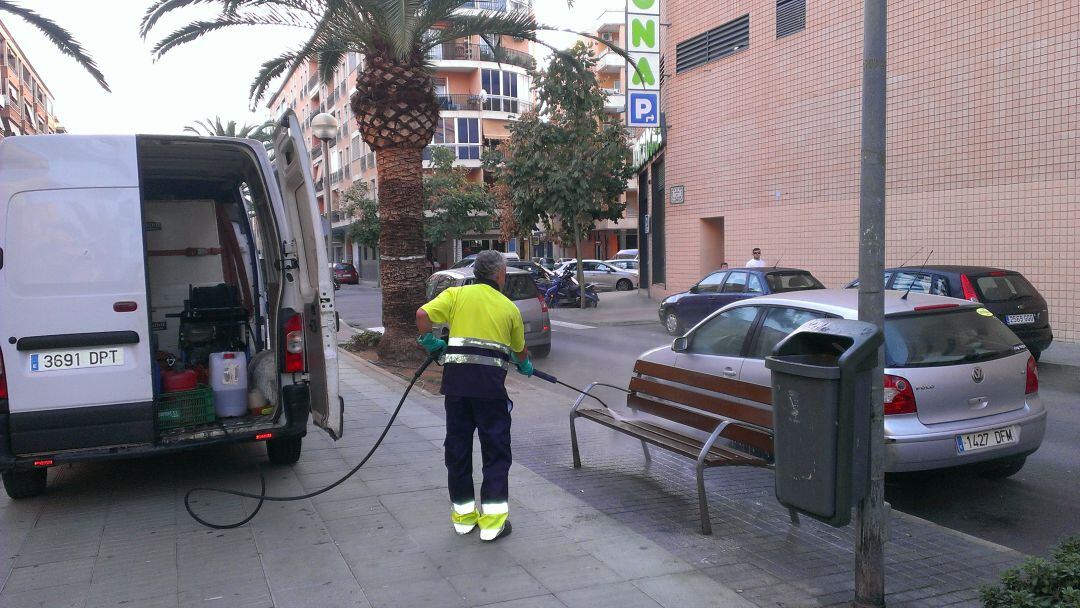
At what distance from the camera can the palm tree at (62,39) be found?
490 inches

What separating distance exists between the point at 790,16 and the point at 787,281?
24.7 ft

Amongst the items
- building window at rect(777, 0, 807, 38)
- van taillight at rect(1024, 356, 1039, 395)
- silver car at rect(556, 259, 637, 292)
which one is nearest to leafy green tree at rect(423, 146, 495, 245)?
silver car at rect(556, 259, 637, 292)

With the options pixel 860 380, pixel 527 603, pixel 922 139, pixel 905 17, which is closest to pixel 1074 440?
pixel 860 380

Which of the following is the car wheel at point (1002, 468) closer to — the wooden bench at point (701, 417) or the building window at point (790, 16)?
the wooden bench at point (701, 417)

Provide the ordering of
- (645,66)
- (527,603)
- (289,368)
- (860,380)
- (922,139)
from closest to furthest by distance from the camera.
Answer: (860,380) → (527,603) → (289,368) → (922,139) → (645,66)

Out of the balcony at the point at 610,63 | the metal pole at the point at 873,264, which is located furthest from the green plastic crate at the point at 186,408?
the balcony at the point at 610,63

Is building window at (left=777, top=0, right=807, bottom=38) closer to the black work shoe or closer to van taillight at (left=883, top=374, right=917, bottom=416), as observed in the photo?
van taillight at (left=883, top=374, right=917, bottom=416)

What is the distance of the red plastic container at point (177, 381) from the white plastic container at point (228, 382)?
0.14 meters

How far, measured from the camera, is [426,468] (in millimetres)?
6648

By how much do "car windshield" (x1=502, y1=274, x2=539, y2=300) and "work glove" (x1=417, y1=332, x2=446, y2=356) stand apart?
353 inches

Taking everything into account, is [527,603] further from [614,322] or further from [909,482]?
[614,322]

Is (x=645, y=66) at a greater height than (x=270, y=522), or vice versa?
(x=645, y=66)

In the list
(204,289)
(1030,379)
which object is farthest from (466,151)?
(1030,379)

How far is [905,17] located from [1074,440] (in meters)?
11.3
